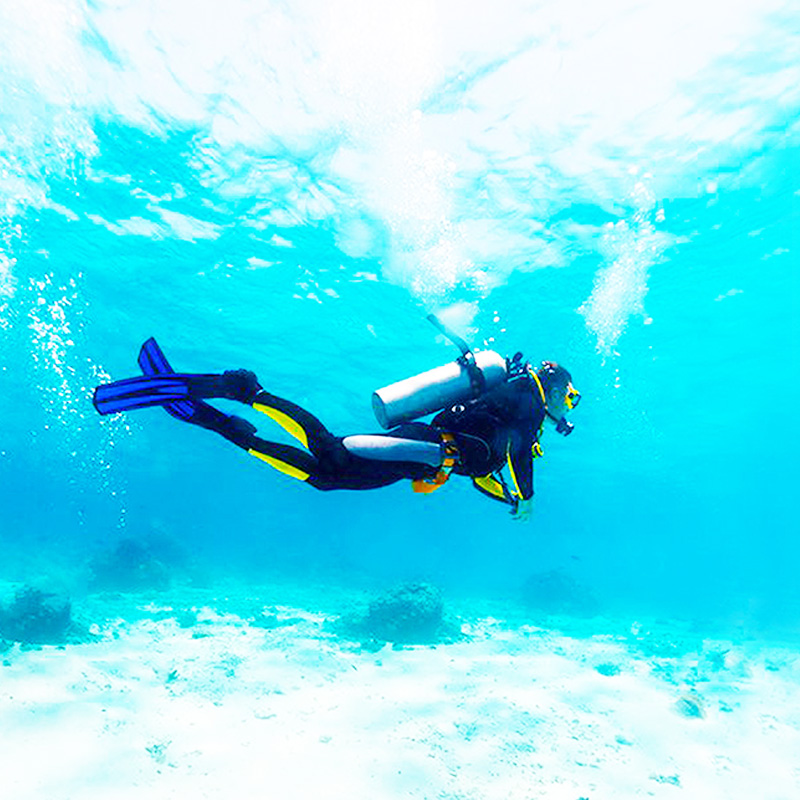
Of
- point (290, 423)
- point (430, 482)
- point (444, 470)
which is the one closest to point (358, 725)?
point (430, 482)

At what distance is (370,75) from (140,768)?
13.4 m

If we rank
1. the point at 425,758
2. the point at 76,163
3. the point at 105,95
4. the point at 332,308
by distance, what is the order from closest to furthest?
the point at 425,758 → the point at 105,95 → the point at 76,163 → the point at 332,308

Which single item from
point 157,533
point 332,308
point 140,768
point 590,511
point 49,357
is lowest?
point 140,768

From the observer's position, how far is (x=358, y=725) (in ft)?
30.8

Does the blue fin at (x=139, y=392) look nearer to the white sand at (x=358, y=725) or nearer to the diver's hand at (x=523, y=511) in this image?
the diver's hand at (x=523, y=511)

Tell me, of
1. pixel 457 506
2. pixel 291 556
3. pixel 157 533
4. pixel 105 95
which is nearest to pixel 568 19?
pixel 105 95

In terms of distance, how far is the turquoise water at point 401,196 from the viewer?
1167 centimetres

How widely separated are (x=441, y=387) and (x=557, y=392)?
1.15m

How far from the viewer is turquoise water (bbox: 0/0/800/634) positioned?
1167cm

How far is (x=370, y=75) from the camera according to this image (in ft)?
40.7

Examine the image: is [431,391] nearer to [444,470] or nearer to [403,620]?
[444,470]

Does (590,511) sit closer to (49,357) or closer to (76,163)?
(49,357)

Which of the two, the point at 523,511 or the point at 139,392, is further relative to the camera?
the point at 523,511

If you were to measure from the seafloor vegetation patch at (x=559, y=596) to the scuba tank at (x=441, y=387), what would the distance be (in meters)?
24.1
